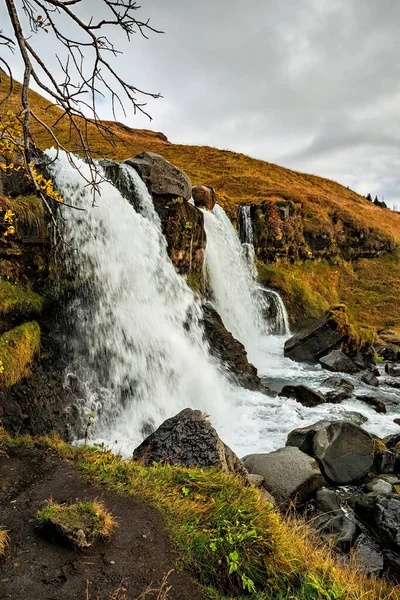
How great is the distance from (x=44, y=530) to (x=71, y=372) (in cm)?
644

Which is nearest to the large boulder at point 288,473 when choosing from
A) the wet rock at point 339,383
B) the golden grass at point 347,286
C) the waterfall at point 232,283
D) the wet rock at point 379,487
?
the wet rock at point 379,487

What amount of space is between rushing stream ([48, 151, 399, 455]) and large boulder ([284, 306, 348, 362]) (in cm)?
250

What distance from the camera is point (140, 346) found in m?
11.9

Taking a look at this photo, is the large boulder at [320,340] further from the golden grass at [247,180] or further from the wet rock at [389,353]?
the golden grass at [247,180]

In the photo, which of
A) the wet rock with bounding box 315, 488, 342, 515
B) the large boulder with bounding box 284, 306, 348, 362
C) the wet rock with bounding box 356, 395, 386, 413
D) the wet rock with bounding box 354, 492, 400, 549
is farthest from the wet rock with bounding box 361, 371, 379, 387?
the wet rock with bounding box 315, 488, 342, 515

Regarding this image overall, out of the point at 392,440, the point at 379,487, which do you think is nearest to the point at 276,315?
the point at 392,440

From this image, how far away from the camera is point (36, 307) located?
10.4m

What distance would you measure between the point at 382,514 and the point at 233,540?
3953mm

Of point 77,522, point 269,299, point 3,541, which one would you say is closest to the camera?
point 3,541

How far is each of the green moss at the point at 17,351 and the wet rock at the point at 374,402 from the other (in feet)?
37.2

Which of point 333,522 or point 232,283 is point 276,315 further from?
point 333,522

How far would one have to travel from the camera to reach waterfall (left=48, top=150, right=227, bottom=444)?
10516 millimetres

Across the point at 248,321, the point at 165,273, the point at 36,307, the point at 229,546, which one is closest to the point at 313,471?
the point at 229,546

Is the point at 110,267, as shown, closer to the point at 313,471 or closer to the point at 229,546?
the point at 313,471
